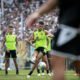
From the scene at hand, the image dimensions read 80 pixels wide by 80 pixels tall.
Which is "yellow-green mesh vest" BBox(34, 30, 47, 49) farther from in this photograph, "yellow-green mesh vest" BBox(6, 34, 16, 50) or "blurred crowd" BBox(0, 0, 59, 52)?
"blurred crowd" BBox(0, 0, 59, 52)

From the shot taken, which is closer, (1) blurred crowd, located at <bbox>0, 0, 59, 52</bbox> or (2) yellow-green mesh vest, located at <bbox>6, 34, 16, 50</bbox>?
(2) yellow-green mesh vest, located at <bbox>6, 34, 16, 50</bbox>

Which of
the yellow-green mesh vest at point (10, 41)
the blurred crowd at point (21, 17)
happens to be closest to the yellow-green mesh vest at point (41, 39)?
the yellow-green mesh vest at point (10, 41)

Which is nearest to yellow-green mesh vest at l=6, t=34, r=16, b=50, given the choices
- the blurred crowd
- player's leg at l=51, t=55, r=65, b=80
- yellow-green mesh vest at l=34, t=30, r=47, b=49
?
yellow-green mesh vest at l=34, t=30, r=47, b=49

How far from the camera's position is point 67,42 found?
13.6 ft

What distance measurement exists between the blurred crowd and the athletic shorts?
18479 millimetres

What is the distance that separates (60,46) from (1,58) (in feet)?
58.3

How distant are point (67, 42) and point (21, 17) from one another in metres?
20.7

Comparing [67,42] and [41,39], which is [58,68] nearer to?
[67,42]

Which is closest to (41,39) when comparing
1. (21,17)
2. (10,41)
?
(10,41)

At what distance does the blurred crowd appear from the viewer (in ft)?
77.5

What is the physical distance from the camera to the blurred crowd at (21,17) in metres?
23.6

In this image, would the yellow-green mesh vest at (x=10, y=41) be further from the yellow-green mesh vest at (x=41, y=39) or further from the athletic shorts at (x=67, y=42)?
the athletic shorts at (x=67, y=42)

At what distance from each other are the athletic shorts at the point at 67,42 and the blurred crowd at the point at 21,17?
18.5 m

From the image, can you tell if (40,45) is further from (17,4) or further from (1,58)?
(17,4)
